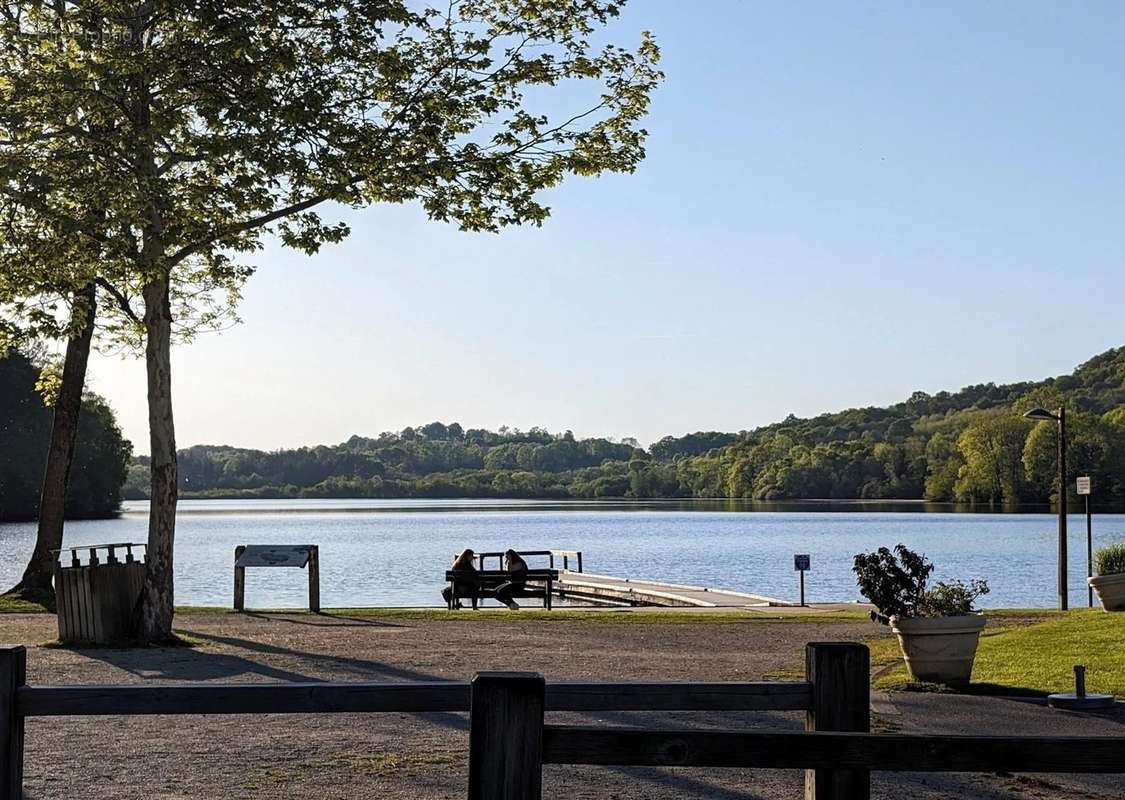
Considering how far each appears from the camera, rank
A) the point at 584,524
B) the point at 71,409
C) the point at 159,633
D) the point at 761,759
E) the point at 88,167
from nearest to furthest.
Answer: the point at 761,759 → the point at 88,167 → the point at 159,633 → the point at 71,409 → the point at 584,524

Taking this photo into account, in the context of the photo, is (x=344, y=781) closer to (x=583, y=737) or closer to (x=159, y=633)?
(x=583, y=737)

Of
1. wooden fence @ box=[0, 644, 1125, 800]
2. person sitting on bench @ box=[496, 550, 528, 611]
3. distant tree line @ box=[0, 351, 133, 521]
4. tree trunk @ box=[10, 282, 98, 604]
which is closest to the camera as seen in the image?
wooden fence @ box=[0, 644, 1125, 800]

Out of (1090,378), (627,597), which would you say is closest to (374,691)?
(627,597)

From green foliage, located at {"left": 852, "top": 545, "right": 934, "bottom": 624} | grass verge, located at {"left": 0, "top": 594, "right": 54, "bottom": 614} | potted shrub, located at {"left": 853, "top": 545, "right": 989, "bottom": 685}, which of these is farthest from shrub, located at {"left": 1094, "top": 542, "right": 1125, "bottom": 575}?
grass verge, located at {"left": 0, "top": 594, "right": 54, "bottom": 614}

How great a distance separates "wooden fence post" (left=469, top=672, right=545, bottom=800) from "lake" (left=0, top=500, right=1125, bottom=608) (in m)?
Result: 31.9

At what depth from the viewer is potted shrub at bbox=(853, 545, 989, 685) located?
40.8 ft

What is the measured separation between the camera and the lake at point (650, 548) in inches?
1673

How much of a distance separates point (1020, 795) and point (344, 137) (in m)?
10.9

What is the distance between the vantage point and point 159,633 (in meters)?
16.9

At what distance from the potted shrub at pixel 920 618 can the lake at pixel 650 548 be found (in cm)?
2490

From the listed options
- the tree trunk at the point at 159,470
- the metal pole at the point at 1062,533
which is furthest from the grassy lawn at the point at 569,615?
the metal pole at the point at 1062,533

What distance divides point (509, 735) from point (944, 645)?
8.97 m

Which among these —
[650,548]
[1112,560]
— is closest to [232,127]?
[1112,560]

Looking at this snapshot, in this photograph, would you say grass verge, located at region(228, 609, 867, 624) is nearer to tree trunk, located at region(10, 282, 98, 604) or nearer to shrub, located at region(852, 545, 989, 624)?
tree trunk, located at region(10, 282, 98, 604)
